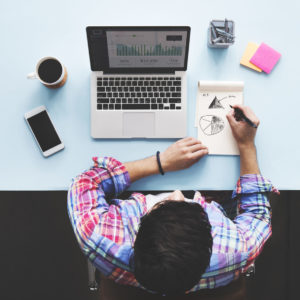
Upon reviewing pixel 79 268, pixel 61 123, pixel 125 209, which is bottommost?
pixel 79 268

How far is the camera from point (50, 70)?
0.96 meters

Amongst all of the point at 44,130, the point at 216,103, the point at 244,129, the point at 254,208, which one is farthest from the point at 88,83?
Result: the point at 254,208

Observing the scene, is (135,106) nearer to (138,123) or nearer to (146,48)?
(138,123)

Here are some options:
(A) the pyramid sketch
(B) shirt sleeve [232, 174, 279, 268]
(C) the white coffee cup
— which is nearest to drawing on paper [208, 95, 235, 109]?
(A) the pyramid sketch

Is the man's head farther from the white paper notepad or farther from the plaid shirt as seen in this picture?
the white paper notepad

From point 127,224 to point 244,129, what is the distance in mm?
464

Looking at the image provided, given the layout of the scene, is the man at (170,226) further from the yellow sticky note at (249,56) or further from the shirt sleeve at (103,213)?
the yellow sticky note at (249,56)

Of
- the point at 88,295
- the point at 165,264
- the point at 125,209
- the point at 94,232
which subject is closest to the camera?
the point at 165,264

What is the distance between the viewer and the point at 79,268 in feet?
4.98

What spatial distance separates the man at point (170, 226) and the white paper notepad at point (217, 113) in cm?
3

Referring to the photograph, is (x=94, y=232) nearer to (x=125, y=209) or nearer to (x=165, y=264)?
(x=125, y=209)

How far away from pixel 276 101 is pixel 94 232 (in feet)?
2.33

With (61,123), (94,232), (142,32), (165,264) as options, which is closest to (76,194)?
(94,232)

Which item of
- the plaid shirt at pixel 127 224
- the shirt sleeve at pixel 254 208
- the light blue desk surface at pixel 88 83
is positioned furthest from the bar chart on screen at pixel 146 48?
the shirt sleeve at pixel 254 208
